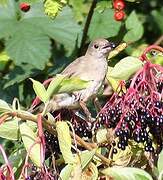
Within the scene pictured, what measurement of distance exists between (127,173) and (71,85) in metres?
0.43

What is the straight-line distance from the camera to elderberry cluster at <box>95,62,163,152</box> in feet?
9.50

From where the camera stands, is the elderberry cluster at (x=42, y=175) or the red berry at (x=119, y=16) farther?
the red berry at (x=119, y=16)

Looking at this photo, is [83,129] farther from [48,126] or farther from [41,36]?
[41,36]

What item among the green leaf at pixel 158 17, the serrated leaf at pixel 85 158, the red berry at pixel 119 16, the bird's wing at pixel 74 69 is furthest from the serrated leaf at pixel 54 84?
the green leaf at pixel 158 17

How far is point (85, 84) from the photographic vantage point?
9.75 ft

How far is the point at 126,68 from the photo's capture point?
10.0ft

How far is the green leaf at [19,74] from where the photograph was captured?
501 centimetres

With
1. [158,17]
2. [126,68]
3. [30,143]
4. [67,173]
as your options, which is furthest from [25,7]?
[158,17]

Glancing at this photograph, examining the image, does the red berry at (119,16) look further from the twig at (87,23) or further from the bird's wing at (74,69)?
the bird's wing at (74,69)

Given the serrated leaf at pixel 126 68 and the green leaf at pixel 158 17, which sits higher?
the serrated leaf at pixel 126 68

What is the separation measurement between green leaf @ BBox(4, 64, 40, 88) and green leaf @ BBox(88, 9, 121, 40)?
0.51 m

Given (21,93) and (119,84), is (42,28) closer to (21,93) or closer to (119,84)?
(21,93)

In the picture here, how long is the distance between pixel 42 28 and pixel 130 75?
1.94 metres

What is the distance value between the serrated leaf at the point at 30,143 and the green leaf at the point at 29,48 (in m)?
1.86
